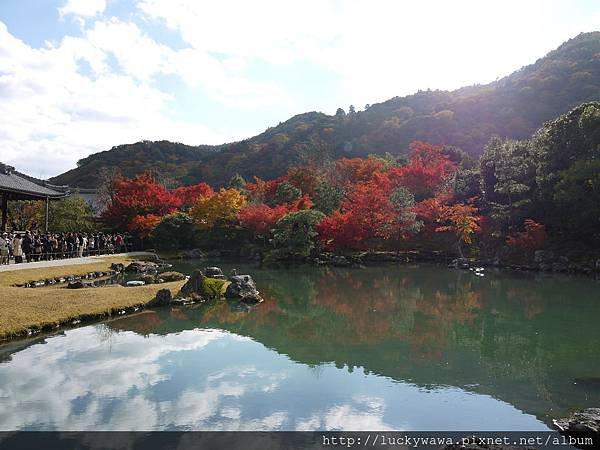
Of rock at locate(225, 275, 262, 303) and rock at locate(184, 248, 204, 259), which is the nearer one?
rock at locate(225, 275, 262, 303)

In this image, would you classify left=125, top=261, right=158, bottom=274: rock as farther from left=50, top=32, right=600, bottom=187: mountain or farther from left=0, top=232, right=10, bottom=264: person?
left=50, top=32, right=600, bottom=187: mountain

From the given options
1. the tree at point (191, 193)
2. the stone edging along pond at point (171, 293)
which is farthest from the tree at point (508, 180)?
the tree at point (191, 193)

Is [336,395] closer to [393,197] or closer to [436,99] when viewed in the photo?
[393,197]

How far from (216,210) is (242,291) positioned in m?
18.8

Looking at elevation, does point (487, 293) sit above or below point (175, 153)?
below

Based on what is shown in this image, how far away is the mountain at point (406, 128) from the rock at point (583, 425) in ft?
164

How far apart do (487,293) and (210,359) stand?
1262cm

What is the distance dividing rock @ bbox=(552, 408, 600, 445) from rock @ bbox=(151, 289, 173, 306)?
449 inches

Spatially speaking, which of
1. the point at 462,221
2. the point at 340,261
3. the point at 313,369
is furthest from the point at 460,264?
the point at 313,369

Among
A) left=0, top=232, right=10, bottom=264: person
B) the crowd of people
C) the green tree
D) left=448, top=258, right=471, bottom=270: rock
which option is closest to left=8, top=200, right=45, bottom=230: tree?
the crowd of people

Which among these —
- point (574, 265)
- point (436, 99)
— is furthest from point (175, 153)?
point (574, 265)

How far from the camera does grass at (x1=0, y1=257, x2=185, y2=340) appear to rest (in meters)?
10.9

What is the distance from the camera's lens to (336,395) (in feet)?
24.9

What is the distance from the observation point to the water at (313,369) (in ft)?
22.0
